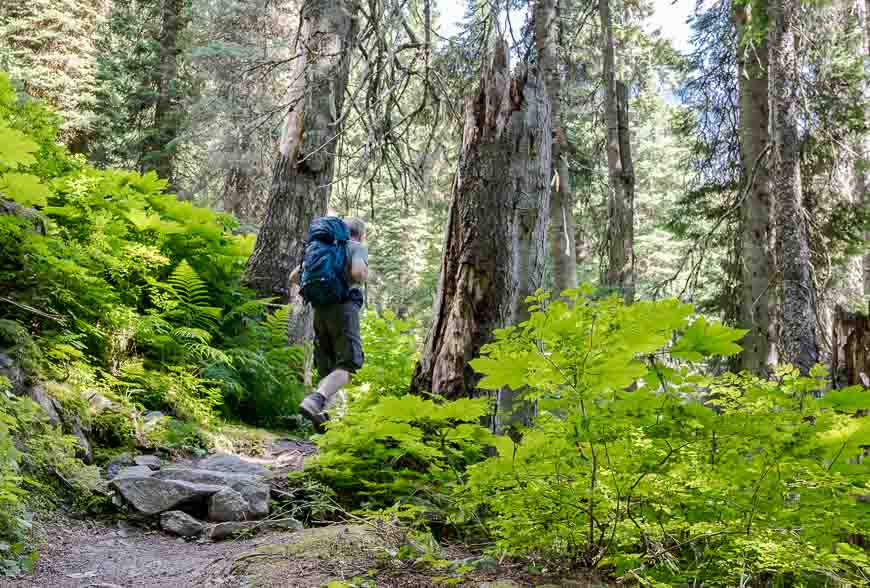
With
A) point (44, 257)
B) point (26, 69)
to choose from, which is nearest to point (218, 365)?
point (44, 257)

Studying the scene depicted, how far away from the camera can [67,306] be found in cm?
511

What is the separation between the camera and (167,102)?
16.8 meters

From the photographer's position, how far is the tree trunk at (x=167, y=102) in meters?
16.2

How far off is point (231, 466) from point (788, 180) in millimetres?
6301

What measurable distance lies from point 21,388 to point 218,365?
94.0 inches

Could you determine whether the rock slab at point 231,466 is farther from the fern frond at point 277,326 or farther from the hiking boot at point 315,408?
the fern frond at point 277,326

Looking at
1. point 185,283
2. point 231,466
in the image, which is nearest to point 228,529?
point 231,466

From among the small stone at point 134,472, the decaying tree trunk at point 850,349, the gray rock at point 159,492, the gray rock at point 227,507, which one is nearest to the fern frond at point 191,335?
the small stone at point 134,472

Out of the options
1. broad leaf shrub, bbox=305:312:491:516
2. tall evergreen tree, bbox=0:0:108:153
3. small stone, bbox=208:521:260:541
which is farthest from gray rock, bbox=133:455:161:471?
tall evergreen tree, bbox=0:0:108:153

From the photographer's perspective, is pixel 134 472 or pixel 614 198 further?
pixel 614 198

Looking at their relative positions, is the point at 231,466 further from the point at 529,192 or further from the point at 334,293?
the point at 529,192

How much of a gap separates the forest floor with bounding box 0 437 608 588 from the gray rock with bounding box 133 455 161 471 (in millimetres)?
648

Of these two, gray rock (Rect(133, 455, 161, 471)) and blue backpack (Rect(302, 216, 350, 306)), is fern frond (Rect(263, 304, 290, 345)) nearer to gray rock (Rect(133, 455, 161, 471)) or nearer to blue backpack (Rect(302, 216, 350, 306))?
blue backpack (Rect(302, 216, 350, 306))

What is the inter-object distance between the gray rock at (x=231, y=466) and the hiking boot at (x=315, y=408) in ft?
2.52
